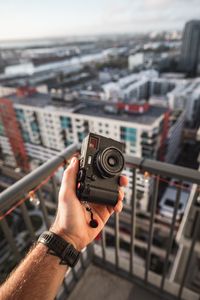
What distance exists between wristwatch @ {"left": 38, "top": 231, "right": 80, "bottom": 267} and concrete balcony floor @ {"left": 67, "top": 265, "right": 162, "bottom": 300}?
0.98 meters

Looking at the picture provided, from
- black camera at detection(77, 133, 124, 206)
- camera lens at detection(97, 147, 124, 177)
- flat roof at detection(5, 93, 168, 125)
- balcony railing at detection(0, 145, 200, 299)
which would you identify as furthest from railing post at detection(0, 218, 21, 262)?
flat roof at detection(5, 93, 168, 125)

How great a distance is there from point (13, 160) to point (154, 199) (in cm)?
1399

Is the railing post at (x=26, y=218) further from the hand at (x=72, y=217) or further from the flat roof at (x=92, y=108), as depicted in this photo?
the flat roof at (x=92, y=108)

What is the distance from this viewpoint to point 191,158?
12.6 m

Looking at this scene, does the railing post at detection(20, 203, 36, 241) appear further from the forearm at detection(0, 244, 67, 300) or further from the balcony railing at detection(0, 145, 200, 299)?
the forearm at detection(0, 244, 67, 300)

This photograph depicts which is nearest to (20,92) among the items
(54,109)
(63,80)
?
(54,109)

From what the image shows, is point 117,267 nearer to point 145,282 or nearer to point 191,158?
point 145,282

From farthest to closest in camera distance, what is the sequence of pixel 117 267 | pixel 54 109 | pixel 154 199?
pixel 54 109 → pixel 117 267 → pixel 154 199

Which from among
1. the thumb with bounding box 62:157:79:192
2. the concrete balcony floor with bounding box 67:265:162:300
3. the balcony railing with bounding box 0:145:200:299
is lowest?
the concrete balcony floor with bounding box 67:265:162:300

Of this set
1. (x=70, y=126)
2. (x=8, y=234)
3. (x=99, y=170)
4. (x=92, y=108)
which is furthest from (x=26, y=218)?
(x=92, y=108)

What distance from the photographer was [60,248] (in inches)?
30.6

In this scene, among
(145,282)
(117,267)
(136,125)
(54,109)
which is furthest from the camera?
(54,109)

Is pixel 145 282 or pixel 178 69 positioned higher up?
pixel 145 282

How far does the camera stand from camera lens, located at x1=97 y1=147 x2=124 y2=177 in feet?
3.04
